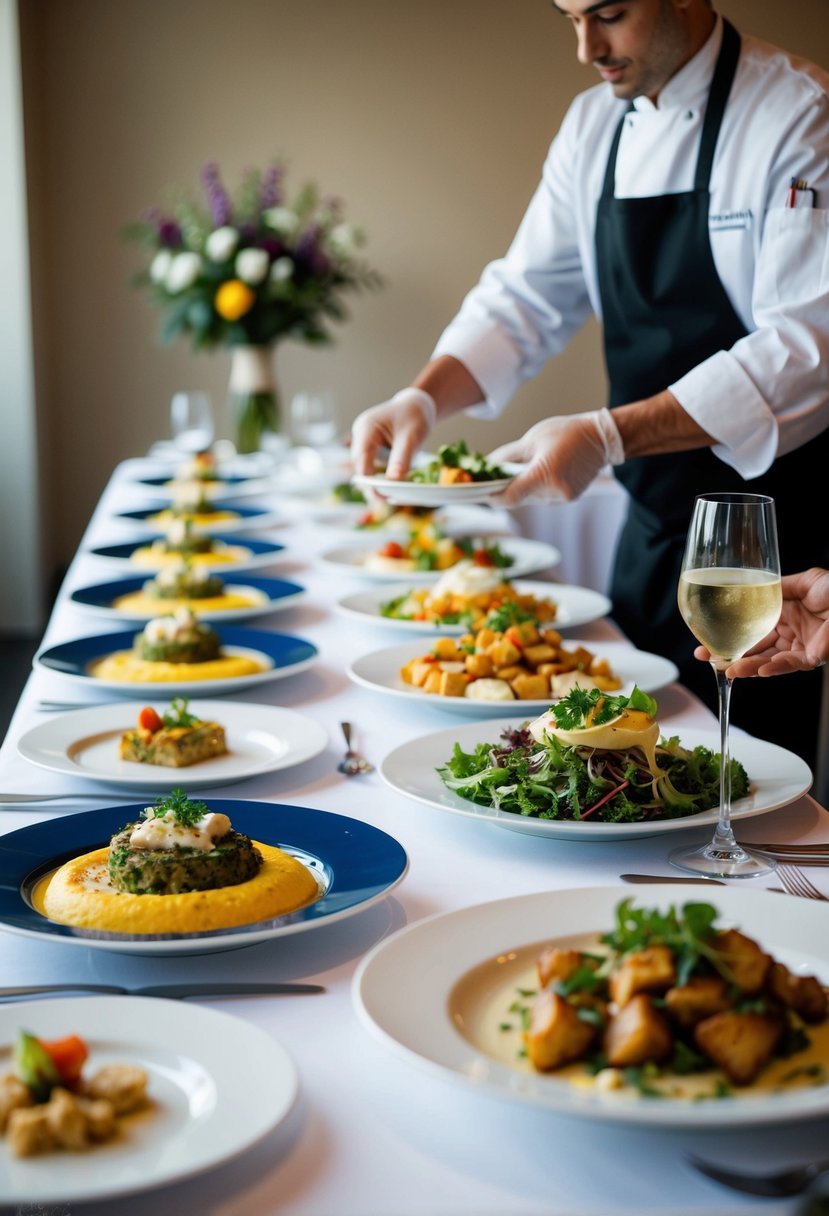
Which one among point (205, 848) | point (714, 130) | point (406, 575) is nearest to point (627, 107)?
point (714, 130)

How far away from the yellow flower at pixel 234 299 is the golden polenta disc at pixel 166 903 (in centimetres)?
374

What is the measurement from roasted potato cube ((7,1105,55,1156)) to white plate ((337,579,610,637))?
1427 millimetres

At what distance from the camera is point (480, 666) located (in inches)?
70.7

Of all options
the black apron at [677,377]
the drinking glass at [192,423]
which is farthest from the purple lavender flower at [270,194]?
the black apron at [677,377]

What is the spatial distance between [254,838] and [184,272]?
376cm

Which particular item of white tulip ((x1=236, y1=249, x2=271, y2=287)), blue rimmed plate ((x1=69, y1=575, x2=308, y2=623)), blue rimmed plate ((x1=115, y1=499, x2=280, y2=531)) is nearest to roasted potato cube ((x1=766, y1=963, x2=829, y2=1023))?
blue rimmed plate ((x1=69, y1=575, x2=308, y2=623))

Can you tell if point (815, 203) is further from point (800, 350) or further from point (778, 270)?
point (800, 350)

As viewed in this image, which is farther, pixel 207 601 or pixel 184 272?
pixel 184 272

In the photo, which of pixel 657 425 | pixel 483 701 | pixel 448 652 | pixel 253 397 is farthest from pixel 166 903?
pixel 253 397

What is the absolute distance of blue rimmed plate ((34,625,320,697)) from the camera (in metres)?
1.83

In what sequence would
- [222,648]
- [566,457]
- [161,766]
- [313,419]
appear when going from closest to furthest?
[161,766], [222,648], [566,457], [313,419]

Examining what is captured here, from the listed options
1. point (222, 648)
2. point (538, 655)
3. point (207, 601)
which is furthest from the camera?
point (207, 601)

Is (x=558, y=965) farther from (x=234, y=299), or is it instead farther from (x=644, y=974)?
(x=234, y=299)

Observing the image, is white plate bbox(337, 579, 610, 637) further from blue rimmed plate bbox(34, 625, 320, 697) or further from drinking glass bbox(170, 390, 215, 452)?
drinking glass bbox(170, 390, 215, 452)
